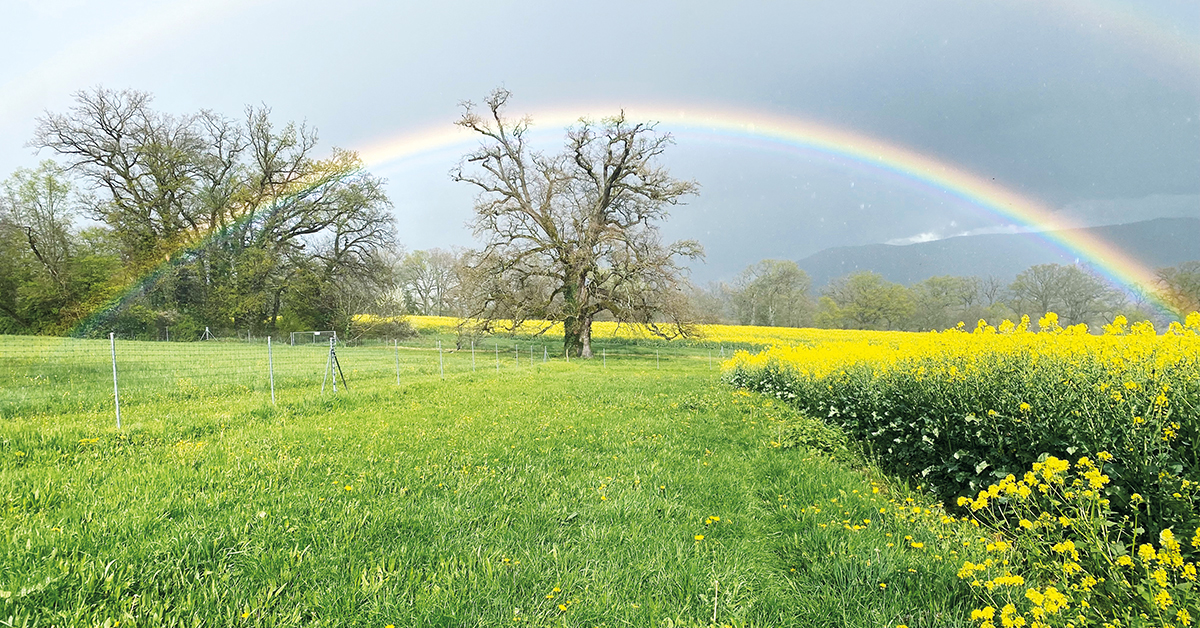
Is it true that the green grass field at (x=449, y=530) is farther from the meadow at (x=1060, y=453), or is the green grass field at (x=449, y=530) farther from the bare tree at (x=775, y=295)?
the bare tree at (x=775, y=295)

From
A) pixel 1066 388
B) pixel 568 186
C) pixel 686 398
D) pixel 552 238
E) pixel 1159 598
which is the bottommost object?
pixel 686 398

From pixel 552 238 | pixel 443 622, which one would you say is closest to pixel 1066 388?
pixel 443 622

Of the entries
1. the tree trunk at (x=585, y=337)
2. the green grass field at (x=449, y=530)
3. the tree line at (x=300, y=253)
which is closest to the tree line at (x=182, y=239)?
the tree line at (x=300, y=253)

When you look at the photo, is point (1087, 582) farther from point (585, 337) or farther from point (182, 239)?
point (182, 239)

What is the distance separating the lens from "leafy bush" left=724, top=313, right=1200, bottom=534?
9.34 feet

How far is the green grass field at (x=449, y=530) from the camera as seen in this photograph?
2189 millimetres

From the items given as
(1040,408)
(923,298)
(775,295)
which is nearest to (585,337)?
(1040,408)

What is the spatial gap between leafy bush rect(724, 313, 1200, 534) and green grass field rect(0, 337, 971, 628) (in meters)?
0.63

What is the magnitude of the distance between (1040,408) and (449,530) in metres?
4.35

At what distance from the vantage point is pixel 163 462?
13.6ft

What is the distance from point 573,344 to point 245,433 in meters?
20.9

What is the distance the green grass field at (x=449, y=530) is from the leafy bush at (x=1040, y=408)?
0.63 metres

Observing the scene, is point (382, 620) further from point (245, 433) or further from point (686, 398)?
point (686, 398)

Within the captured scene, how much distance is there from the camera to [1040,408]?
3.61 m
